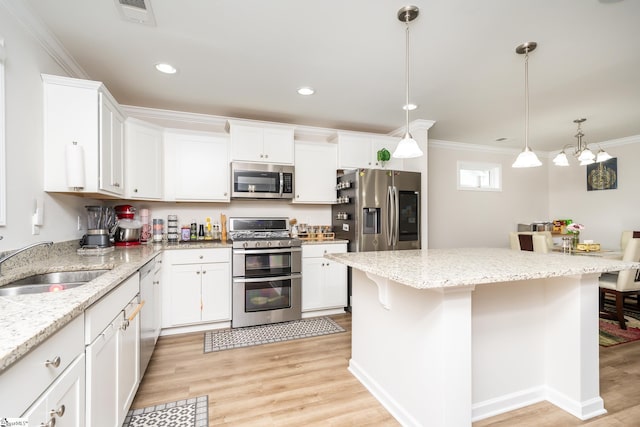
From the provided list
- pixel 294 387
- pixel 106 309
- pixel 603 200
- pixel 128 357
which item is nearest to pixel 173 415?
pixel 128 357

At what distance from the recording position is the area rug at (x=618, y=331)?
283cm

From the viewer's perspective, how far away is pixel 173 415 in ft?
5.91

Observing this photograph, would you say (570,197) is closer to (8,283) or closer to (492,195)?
(492,195)

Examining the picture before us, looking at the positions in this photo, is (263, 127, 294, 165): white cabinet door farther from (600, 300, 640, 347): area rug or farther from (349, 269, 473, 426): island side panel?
(600, 300, 640, 347): area rug

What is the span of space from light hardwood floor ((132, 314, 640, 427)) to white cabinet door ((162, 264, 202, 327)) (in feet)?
0.83

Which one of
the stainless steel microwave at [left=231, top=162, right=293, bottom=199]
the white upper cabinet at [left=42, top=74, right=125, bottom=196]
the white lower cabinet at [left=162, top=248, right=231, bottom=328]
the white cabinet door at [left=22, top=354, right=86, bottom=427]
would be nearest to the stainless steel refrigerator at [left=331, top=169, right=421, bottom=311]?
the stainless steel microwave at [left=231, top=162, right=293, bottom=199]

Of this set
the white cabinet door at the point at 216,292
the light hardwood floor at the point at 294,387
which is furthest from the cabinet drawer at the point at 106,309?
the white cabinet door at the point at 216,292

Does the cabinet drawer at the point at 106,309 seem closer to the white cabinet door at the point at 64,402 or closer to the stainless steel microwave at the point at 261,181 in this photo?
the white cabinet door at the point at 64,402

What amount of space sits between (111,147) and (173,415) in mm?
2128

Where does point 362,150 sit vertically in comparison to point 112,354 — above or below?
above

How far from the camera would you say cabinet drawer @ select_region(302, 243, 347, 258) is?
3529 millimetres

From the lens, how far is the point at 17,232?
1.79 metres

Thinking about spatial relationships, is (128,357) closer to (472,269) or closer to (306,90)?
(472,269)

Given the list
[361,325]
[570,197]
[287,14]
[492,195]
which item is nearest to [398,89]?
[287,14]
